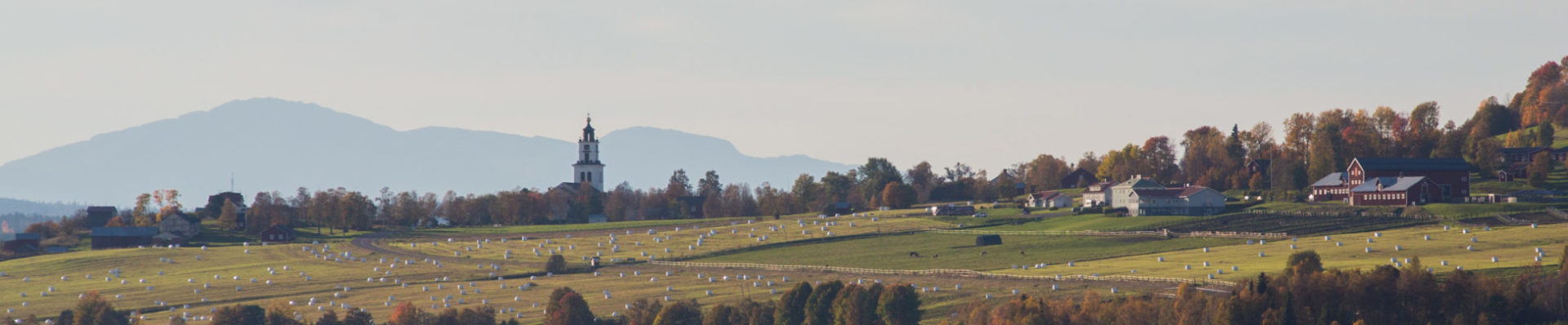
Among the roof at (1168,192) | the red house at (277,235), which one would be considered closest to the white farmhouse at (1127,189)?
the roof at (1168,192)

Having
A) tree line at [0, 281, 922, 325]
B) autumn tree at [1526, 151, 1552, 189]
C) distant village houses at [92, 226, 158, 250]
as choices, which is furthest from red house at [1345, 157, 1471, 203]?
distant village houses at [92, 226, 158, 250]

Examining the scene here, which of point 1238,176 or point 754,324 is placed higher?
point 1238,176

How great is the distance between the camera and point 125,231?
546 ft

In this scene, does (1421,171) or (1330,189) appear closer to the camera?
(1421,171)

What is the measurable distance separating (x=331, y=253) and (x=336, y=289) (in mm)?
34390

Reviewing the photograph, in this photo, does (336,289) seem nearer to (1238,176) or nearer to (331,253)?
(331,253)

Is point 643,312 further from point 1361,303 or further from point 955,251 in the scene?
point 1361,303

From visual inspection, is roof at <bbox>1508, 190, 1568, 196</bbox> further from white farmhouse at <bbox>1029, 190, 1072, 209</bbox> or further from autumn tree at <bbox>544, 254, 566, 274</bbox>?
autumn tree at <bbox>544, 254, 566, 274</bbox>

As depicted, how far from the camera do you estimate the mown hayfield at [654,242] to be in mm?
136500

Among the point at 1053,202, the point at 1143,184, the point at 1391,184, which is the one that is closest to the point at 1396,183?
the point at 1391,184

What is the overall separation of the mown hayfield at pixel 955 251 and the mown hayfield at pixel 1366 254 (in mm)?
4412

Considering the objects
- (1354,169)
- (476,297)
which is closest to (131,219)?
(476,297)

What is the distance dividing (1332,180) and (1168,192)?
54.8ft

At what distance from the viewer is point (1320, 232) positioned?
114m
